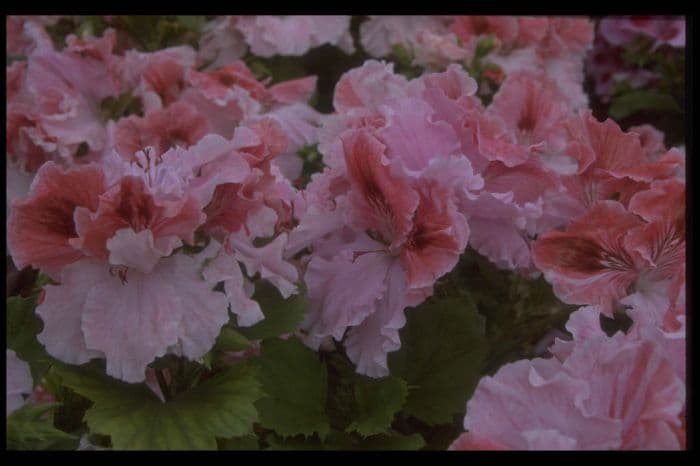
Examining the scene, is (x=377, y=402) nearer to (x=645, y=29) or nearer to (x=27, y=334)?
(x=27, y=334)

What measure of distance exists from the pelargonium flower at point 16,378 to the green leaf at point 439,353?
32 centimetres

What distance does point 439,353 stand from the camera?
80 cm

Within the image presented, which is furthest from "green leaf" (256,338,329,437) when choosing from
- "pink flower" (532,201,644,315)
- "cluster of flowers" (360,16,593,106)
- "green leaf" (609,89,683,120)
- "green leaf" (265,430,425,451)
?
"green leaf" (609,89,683,120)

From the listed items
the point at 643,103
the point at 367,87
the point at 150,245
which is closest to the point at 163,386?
the point at 150,245

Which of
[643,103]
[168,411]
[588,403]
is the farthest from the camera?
[643,103]

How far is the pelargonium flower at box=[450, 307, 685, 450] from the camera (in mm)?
522

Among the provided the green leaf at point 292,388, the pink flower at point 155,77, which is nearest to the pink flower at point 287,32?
the pink flower at point 155,77

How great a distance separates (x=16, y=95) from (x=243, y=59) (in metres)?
0.36

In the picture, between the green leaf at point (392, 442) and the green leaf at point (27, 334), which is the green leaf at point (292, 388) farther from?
the green leaf at point (27, 334)

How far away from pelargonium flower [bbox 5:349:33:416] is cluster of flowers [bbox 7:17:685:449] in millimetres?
62

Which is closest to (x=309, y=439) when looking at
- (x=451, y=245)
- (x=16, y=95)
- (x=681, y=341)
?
(x=451, y=245)

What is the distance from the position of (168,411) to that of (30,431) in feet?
0.34

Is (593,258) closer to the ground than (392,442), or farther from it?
farther from it

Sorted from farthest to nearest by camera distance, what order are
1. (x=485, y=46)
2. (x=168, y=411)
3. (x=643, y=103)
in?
(x=643, y=103) → (x=485, y=46) → (x=168, y=411)
